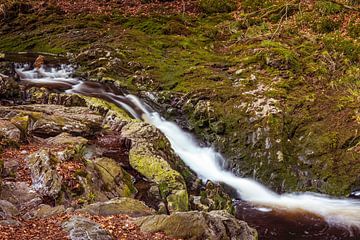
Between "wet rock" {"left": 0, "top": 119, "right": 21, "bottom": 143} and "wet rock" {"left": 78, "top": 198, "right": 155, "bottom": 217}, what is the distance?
2.61 m

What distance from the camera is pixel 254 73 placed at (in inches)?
465

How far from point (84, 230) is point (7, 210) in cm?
121

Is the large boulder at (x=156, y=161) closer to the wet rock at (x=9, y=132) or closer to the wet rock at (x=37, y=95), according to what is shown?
the wet rock at (x=9, y=132)

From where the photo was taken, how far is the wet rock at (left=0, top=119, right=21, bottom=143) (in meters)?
7.42

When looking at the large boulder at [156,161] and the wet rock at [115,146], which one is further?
the wet rock at [115,146]

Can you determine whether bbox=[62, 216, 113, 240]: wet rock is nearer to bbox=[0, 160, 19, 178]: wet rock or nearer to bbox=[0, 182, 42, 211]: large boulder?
bbox=[0, 182, 42, 211]: large boulder

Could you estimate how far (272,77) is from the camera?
450 inches

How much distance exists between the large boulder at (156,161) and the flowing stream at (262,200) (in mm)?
1058

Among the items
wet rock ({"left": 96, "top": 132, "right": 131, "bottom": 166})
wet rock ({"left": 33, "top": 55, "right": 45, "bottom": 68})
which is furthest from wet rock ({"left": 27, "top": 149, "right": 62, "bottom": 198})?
wet rock ({"left": 33, "top": 55, "right": 45, "bottom": 68})

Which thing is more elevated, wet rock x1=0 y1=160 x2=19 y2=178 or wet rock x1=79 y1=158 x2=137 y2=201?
wet rock x1=0 y1=160 x2=19 y2=178

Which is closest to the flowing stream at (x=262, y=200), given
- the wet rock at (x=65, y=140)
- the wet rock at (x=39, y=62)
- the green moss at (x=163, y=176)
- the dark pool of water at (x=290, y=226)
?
the dark pool of water at (x=290, y=226)

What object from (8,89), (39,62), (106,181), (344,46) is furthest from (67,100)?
(344,46)

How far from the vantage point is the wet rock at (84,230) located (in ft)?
15.4

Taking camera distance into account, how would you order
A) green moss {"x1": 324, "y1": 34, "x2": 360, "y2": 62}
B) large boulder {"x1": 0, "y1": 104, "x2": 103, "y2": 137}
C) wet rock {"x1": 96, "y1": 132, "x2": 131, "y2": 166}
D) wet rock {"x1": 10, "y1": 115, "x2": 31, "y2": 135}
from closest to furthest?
wet rock {"x1": 10, "y1": 115, "x2": 31, "y2": 135} → wet rock {"x1": 96, "y1": 132, "x2": 131, "y2": 166} → large boulder {"x1": 0, "y1": 104, "x2": 103, "y2": 137} → green moss {"x1": 324, "y1": 34, "x2": 360, "y2": 62}
